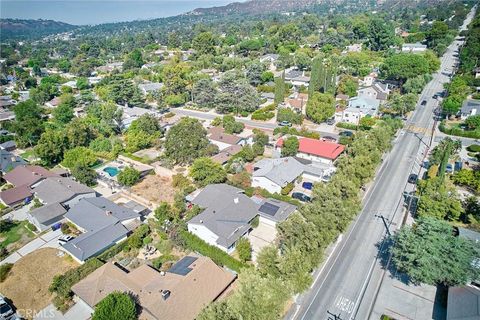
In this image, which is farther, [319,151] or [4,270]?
[319,151]

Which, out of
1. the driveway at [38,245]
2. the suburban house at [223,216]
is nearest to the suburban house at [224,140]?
the suburban house at [223,216]

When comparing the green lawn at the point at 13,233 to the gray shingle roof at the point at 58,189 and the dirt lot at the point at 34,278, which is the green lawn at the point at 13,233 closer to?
the gray shingle roof at the point at 58,189

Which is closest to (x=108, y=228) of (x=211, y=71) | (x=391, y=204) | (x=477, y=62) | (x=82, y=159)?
(x=82, y=159)

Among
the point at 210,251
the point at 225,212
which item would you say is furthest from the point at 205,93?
the point at 210,251

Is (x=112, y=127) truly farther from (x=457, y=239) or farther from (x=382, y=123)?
(x=457, y=239)

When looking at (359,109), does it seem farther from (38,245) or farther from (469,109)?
(38,245)

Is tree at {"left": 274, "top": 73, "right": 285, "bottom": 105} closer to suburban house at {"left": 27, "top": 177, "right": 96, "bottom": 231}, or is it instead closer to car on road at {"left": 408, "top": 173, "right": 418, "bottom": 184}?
car on road at {"left": 408, "top": 173, "right": 418, "bottom": 184}

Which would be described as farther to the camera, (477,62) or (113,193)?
(477,62)
